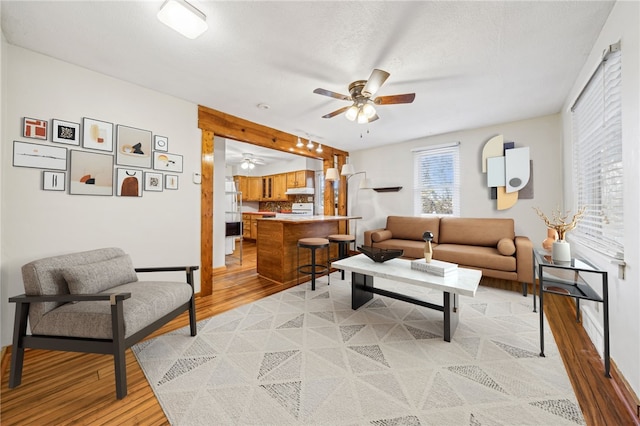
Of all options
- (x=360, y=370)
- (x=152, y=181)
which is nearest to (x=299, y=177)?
(x=152, y=181)

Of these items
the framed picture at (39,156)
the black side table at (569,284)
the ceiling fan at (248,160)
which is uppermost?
the ceiling fan at (248,160)

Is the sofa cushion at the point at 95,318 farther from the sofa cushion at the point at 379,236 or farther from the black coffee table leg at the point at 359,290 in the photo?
the sofa cushion at the point at 379,236

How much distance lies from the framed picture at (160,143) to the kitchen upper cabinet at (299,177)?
4248 mm

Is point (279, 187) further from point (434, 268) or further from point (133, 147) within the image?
point (434, 268)

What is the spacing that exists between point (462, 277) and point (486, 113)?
104 inches

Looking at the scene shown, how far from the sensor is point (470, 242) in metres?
4.06

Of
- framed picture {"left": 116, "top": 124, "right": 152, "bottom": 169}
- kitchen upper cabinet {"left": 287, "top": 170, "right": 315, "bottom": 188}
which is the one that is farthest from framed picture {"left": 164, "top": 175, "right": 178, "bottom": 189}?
kitchen upper cabinet {"left": 287, "top": 170, "right": 315, "bottom": 188}

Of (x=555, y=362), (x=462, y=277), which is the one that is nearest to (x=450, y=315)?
(x=462, y=277)

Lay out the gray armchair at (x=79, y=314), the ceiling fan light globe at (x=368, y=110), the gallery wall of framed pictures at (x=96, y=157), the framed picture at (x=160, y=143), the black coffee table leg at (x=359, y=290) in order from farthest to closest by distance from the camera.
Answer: the framed picture at (x=160, y=143) < the black coffee table leg at (x=359, y=290) < the ceiling fan light globe at (x=368, y=110) < the gallery wall of framed pictures at (x=96, y=157) < the gray armchair at (x=79, y=314)

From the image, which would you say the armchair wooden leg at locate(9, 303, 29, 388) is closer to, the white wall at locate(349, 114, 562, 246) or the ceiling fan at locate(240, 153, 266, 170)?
the white wall at locate(349, 114, 562, 246)

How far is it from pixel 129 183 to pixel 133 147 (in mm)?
393

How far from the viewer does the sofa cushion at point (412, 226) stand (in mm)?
4457

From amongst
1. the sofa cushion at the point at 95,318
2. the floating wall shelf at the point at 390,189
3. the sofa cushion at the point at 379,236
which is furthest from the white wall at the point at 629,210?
the floating wall shelf at the point at 390,189

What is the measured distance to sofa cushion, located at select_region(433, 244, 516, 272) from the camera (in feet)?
10.6
